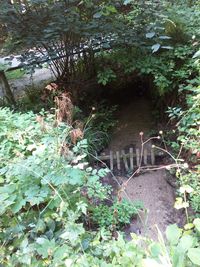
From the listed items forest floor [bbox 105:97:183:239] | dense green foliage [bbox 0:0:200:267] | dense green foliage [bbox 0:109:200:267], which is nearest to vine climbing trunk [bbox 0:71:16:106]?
dense green foliage [bbox 0:0:200:267]

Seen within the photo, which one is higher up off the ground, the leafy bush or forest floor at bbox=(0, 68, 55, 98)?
forest floor at bbox=(0, 68, 55, 98)

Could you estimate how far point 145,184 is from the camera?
367 centimetres

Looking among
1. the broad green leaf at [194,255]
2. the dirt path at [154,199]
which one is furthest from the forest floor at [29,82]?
the broad green leaf at [194,255]

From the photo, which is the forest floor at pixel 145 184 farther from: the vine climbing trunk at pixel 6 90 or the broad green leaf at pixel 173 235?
the vine climbing trunk at pixel 6 90

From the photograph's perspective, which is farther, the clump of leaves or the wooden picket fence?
the wooden picket fence

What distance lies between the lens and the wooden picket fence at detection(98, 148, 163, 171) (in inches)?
151

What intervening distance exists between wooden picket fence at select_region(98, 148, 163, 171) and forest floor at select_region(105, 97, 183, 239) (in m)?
0.13

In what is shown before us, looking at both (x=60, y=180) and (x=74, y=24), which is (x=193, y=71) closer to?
(x=74, y=24)

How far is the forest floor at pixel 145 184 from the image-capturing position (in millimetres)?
3021

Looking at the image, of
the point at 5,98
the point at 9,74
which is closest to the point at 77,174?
the point at 5,98

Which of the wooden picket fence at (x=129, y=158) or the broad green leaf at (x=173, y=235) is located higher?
the broad green leaf at (x=173, y=235)

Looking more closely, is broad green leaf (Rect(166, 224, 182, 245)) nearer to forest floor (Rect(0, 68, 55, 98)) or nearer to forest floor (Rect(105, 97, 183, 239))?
forest floor (Rect(105, 97, 183, 239))

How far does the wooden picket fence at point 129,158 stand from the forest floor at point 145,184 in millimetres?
133

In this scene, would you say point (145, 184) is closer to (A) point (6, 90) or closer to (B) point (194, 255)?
(A) point (6, 90)
